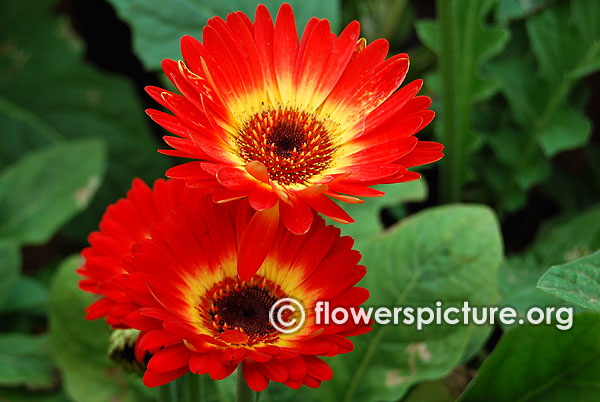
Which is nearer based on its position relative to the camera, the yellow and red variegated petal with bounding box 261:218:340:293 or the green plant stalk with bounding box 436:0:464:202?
the yellow and red variegated petal with bounding box 261:218:340:293

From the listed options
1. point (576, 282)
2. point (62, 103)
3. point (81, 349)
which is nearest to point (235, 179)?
point (576, 282)

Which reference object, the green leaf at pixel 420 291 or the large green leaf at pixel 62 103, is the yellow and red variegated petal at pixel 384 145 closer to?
the green leaf at pixel 420 291

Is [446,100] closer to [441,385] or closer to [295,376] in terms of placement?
[441,385]

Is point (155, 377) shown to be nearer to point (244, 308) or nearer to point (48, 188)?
point (244, 308)

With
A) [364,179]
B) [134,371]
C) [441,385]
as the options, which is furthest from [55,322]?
[364,179]

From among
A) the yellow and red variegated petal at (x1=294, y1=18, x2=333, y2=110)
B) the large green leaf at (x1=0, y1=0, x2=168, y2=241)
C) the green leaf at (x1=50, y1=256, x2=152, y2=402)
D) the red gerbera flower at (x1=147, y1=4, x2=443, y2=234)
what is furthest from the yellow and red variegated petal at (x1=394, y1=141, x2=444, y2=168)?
the large green leaf at (x1=0, y1=0, x2=168, y2=241)

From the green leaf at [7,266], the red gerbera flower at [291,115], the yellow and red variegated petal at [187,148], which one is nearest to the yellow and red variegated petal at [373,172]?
the red gerbera flower at [291,115]

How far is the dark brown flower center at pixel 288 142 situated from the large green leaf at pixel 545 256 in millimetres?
348

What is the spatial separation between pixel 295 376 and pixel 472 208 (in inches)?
19.9

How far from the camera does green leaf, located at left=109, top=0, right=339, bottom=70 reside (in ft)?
3.64

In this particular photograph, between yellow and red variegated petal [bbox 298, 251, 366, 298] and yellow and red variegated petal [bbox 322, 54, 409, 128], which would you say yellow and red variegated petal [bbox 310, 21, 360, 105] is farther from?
yellow and red variegated petal [bbox 298, 251, 366, 298]

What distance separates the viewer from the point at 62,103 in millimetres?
1490

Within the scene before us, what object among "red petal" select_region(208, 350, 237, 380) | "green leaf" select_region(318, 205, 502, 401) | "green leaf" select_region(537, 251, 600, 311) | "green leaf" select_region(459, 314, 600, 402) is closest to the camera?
"red petal" select_region(208, 350, 237, 380)

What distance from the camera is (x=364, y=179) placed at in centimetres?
49
